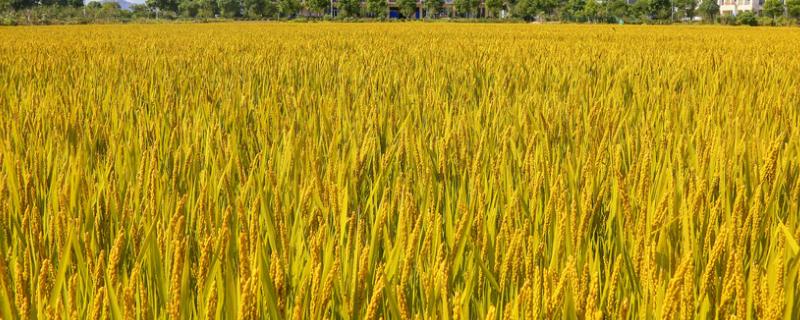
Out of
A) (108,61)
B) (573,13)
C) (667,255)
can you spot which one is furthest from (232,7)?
(667,255)

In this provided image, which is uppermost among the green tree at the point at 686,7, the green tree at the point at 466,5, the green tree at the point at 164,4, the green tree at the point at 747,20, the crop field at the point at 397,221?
the green tree at the point at 164,4

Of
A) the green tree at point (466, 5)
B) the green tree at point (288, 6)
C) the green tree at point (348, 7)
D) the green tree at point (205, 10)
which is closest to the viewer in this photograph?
the green tree at point (348, 7)

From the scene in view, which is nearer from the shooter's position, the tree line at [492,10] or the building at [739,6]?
the tree line at [492,10]

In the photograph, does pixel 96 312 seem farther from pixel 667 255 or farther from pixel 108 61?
pixel 108 61

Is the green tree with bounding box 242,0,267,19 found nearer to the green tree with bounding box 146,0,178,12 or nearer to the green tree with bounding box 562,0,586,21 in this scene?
the green tree with bounding box 146,0,178,12

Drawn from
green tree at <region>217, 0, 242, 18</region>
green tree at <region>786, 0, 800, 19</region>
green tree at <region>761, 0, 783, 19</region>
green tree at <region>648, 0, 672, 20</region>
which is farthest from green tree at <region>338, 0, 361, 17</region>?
green tree at <region>786, 0, 800, 19</region>

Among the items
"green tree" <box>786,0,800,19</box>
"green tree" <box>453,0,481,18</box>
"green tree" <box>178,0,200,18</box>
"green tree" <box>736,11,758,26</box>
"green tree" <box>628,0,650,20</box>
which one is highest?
"green tree" <box>178,0,200,18</box>

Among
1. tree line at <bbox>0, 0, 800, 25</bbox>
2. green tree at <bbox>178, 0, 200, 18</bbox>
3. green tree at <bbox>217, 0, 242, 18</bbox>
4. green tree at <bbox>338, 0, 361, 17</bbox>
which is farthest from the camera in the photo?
green tree at <bbox>217, 0, 242, 18</bbox>

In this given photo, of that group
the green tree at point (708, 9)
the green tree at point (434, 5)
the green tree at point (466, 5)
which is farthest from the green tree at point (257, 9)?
the green tree at point (708, 9)

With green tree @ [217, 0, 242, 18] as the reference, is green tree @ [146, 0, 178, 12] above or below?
above

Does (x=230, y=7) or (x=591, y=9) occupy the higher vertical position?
(x=230, y=7)

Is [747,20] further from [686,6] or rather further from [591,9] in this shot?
[686,6]

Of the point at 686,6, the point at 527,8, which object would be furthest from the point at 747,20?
the point at 686,6

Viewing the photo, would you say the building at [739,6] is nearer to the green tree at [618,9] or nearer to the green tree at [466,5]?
the green tree at [618,9]
